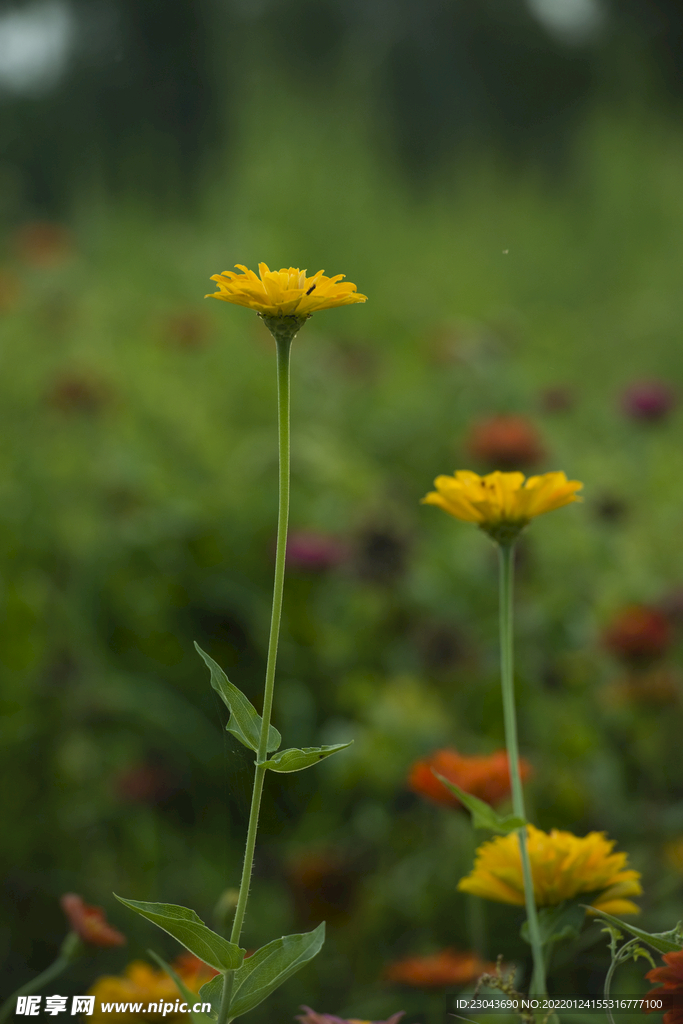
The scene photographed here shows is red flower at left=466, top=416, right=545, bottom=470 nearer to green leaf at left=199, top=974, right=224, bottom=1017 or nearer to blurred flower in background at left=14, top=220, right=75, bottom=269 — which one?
green leaf at left=199, top=974, right=224, bottom=1017

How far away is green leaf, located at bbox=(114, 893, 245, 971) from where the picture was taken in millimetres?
196

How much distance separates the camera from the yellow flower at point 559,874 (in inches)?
9.8

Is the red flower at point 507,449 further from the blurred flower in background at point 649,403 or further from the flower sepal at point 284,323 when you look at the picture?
the flower sepal at point 284,323

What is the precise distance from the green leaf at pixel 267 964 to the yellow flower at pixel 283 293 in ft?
0.52

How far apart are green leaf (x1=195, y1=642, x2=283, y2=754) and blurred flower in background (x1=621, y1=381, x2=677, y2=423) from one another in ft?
2.35

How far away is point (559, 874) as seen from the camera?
0.81ft

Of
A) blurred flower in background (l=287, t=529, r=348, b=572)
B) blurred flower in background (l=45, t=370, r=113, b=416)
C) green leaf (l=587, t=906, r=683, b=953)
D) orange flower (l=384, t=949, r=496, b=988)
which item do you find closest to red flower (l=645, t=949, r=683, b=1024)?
green leaf (l=587, t=906, r=683, b=953)

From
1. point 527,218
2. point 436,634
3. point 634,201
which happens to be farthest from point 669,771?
point 634,201

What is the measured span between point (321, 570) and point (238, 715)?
0.47 metres

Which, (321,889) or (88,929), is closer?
(88,929)

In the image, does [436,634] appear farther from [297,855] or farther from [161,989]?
[161,989]

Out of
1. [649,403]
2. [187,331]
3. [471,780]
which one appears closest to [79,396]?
[187,331]

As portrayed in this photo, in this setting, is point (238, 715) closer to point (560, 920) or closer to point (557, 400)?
point (560, 920)

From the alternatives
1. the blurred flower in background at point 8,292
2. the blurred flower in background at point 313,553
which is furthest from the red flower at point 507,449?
the blurred flower in background at point 8,292
